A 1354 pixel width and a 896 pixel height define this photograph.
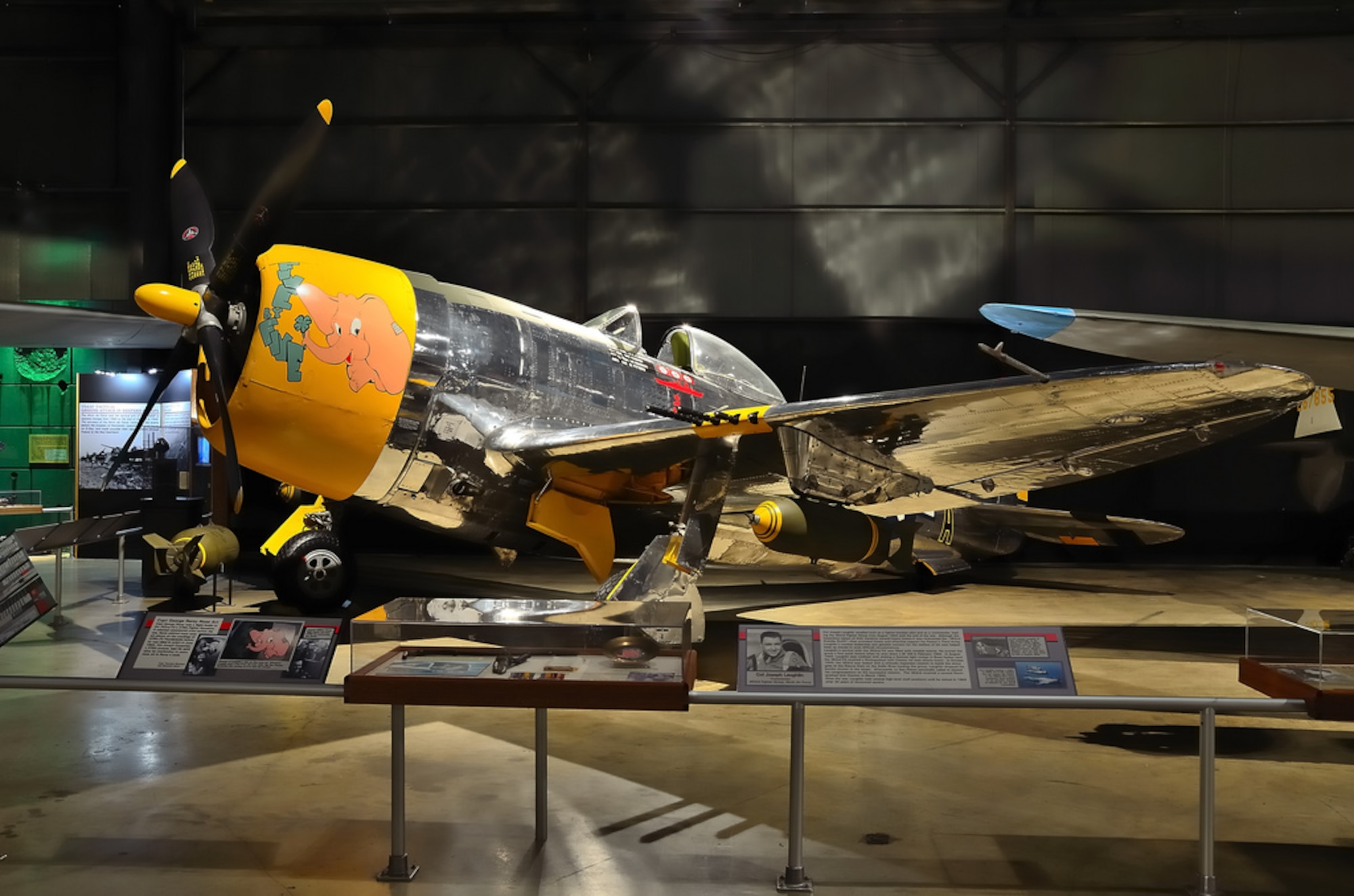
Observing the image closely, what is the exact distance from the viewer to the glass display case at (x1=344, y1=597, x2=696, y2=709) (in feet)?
9.27

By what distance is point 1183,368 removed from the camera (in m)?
4.29

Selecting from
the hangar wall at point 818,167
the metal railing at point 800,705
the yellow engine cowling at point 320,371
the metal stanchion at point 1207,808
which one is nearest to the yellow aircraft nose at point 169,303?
the yellow engine cowling at point 320,371

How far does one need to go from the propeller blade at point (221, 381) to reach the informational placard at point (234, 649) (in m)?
1.85

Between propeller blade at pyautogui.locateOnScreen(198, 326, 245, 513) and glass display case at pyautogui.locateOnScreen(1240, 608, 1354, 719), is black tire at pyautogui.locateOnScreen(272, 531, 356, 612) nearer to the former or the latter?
propeller blade at pyautogui.locateOnScreen(198, 326, 245, 513)

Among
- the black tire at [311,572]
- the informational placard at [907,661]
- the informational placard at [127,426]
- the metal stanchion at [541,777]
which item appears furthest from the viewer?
the informational placard at [127,426]

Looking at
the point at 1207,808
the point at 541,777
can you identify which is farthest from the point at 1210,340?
the point at 541,777

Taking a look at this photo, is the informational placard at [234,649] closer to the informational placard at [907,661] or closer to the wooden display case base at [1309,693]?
the informational placard at [907,661]

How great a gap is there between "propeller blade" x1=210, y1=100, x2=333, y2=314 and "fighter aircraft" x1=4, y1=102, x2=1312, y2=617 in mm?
12

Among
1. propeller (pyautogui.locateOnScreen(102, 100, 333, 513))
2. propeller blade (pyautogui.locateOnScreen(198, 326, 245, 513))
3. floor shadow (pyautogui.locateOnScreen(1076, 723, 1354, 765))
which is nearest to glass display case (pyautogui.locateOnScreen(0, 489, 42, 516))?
propeller (pyautogui.locateOnScreen(102, 100, 333, 513))

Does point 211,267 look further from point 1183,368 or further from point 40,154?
point 40,154

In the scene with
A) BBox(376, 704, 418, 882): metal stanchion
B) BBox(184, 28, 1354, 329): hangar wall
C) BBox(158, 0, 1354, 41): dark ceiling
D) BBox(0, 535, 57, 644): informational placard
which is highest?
BBox(158, 0, 1354, 41): dark ceiling

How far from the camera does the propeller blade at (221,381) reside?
494 centimetres

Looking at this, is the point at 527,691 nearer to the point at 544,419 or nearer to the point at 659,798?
the point at 659,798

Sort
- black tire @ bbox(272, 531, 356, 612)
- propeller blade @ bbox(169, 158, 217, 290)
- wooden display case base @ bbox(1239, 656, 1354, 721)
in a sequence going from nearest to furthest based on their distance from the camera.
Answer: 1. wooden display case base @ bbox(1239, 656, 1354, 721)
2. propeller blade @ bbox(169, 158, 217, 290)
3. black tire @ bbox(272, 531, 356, 612)
